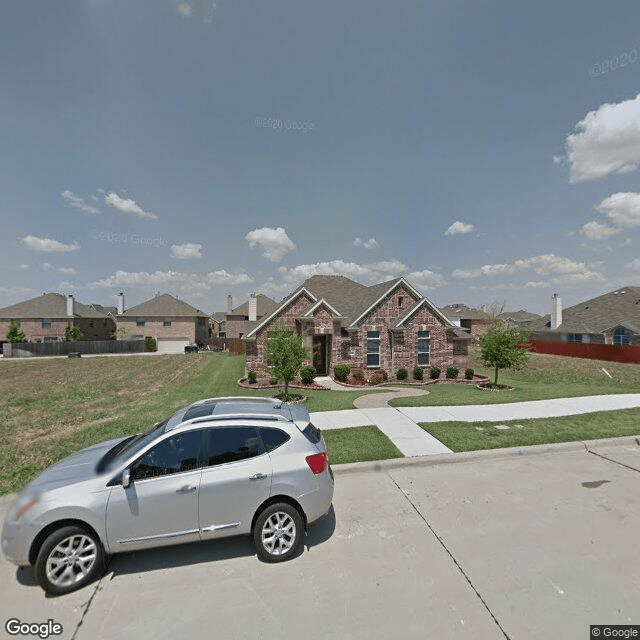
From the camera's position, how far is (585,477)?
19.9ft

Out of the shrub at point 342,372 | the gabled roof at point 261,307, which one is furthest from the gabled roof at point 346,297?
the gabled roof at point 261,307

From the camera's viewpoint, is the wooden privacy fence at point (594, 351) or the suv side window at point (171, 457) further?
the wooden privacy fence at point (594, 351)

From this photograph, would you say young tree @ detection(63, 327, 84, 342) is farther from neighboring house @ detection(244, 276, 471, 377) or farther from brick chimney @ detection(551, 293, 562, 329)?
brick chimney @ detection(551, 293, 562, 329)

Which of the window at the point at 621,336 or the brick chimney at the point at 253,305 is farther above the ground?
the brick chimney at the point at 253,305

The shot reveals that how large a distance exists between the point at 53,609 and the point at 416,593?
3761 millimetres

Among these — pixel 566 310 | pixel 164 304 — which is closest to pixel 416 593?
pixel 566 310

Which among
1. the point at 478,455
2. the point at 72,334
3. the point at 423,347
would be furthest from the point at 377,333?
the point at 72,334

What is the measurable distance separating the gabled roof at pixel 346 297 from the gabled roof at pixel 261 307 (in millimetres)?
23071

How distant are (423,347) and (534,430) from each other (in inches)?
427

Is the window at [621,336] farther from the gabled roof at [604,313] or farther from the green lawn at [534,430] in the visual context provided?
the green lawn at [534,430]

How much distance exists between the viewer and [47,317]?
161ft

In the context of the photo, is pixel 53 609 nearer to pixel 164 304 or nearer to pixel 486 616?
pixel 486 616

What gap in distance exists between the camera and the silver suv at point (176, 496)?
146 inches

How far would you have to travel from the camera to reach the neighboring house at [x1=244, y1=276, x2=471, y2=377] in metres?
18.8
